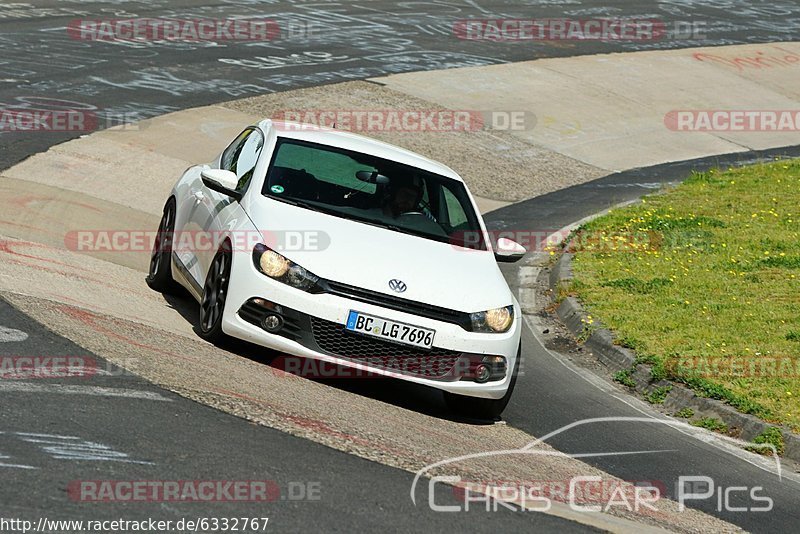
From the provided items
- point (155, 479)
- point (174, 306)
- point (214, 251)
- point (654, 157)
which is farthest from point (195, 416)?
point (654, 157)

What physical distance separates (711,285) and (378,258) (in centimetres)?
570

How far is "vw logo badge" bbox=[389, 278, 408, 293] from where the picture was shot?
316 inches

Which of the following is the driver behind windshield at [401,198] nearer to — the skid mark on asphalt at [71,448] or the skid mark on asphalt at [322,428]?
the skid mark on asphalt at [322,428]

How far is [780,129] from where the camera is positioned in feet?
82.8

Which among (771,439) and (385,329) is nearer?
(385,329)

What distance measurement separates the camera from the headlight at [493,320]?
Answer: 325 inches

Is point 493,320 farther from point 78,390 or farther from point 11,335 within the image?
point 11,335

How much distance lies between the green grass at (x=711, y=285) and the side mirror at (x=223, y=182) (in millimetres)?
3927

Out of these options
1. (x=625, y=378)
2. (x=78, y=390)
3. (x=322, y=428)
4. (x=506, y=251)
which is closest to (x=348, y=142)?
(x=506, y=251)

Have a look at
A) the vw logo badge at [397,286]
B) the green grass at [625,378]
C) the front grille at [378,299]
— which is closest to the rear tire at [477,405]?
the front grille at [378,299]

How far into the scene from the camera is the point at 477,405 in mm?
8570

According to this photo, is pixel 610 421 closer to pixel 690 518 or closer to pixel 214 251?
pixel 690 518

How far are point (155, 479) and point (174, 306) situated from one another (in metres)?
4.29

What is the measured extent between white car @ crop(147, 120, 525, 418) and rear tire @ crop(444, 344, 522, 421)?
0.03 feet
